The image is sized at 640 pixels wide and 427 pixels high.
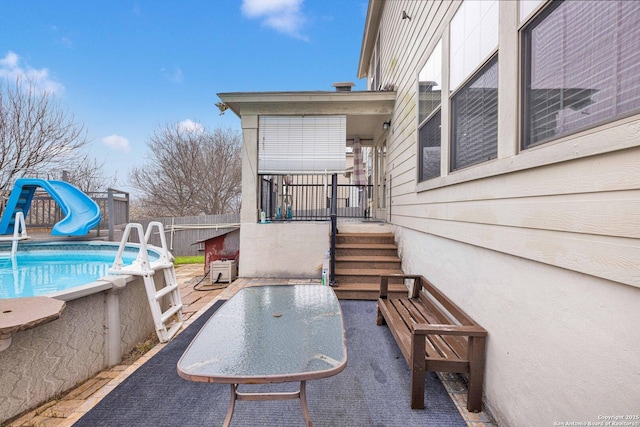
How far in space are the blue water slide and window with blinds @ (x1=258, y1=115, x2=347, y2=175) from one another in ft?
15.5

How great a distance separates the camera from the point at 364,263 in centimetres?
481

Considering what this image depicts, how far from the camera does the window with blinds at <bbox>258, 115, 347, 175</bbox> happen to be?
5742 mm

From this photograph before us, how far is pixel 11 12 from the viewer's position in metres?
10.4

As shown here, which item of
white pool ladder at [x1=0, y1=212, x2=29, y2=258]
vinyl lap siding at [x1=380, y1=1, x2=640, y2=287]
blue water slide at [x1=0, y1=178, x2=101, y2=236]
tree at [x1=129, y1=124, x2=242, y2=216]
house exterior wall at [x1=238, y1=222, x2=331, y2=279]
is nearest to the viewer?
vinyl lap siding at [x1=380, y1=1, x2=640, y2=287]

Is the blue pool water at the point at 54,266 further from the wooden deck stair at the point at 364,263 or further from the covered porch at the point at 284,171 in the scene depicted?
the wooden deck stair at the point at 364,263

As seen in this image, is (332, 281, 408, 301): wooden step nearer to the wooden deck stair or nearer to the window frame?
the wooden deck stair

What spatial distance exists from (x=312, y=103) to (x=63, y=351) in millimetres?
5161

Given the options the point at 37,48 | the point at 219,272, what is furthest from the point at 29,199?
the point at 37,48

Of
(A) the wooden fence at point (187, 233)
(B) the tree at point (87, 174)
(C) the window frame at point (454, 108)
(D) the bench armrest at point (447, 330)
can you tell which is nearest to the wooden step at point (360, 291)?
(C) the window frame at point (454, 108)

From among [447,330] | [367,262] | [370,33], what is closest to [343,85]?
[370,33]

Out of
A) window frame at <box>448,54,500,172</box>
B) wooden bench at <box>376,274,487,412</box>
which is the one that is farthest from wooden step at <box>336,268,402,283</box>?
window frame at <box>448,54,500,172</box>

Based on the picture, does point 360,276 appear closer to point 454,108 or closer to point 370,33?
point 454,108

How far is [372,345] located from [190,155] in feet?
50.2

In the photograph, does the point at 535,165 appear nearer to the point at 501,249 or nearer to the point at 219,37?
the point at 501,249
